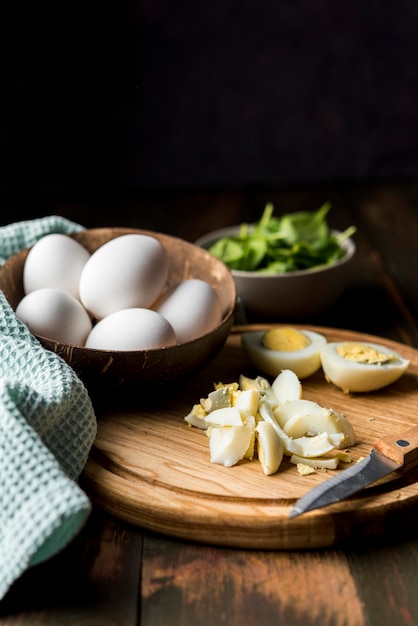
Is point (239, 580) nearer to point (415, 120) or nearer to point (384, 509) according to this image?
point (384, 509)

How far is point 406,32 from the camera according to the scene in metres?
3.32

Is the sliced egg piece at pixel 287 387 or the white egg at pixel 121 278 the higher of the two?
the white egg at pixel 121 278

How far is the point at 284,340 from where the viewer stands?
66.5 inches

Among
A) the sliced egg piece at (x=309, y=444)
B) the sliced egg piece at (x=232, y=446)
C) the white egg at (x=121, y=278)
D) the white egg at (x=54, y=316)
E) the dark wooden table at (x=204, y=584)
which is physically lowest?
the dark wooden table at (x=204, y=584)

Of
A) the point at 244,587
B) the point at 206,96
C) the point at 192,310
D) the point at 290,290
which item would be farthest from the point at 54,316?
the point at 206,96

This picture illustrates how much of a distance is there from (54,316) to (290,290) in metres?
0.73

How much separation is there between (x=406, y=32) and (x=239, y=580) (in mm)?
2708

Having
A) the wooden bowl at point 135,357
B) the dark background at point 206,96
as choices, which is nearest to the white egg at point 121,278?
the wooden bowl at point 135,357

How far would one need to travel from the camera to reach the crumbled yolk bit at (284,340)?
1682mm

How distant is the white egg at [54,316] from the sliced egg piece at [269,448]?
0.38 m

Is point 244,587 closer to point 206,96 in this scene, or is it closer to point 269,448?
point 269,448

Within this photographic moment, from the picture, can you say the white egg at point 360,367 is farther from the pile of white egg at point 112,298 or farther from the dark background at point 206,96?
the dark background at point 206,96

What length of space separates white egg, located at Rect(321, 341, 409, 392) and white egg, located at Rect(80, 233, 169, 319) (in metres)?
0.36

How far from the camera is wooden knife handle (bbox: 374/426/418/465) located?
4.27ft
